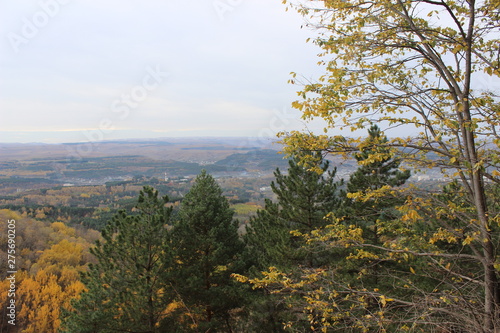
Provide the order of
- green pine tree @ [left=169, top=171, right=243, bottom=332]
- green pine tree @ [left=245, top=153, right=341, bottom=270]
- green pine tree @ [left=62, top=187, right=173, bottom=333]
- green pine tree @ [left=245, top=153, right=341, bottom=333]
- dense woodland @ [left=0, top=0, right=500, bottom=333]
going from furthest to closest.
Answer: green pine tree @ [left=245, top=153, right=341, bottom=270]
green pine tree @ [left=169, top=171, right=243, bottom=332]
green pine tree @ [left=245, top=153, right=341, bottom=333]
green pine tree @ [left=62, top=187, right=173, bottom=333]
dense woodland @ [left=0, top=0, right=500, bottom=333]

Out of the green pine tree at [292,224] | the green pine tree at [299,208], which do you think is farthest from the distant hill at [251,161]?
A: the green pine tree at [299,208]

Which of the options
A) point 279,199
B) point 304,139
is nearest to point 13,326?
point 279,199

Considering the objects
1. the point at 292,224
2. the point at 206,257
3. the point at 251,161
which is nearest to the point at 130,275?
the point at 206,257

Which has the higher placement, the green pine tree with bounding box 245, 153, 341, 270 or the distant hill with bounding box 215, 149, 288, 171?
the green pine tree with bounding box 245, 153, 341, 270

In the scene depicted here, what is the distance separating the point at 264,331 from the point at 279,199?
4.95 metres

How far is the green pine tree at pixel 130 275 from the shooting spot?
811 cm

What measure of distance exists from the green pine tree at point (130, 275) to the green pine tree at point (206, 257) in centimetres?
87

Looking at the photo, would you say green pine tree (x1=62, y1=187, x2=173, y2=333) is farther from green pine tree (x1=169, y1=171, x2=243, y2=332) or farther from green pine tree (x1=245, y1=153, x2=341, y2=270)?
green pine tree (x1=245, y1=153, x2=341, y2=270)

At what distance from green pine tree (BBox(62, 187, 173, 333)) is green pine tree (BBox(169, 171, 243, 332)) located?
0.87 metres

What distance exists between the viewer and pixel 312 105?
376 cm

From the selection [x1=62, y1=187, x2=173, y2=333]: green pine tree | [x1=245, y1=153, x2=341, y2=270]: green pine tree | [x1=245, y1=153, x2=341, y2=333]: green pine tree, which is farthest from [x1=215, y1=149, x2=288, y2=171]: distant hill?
[x1=62, y1=187, x2=173, y2=333]: green pine tree

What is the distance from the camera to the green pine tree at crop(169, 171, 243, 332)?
10.0m

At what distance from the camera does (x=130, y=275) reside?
337 inches

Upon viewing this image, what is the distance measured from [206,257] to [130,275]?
2780 millimetres
